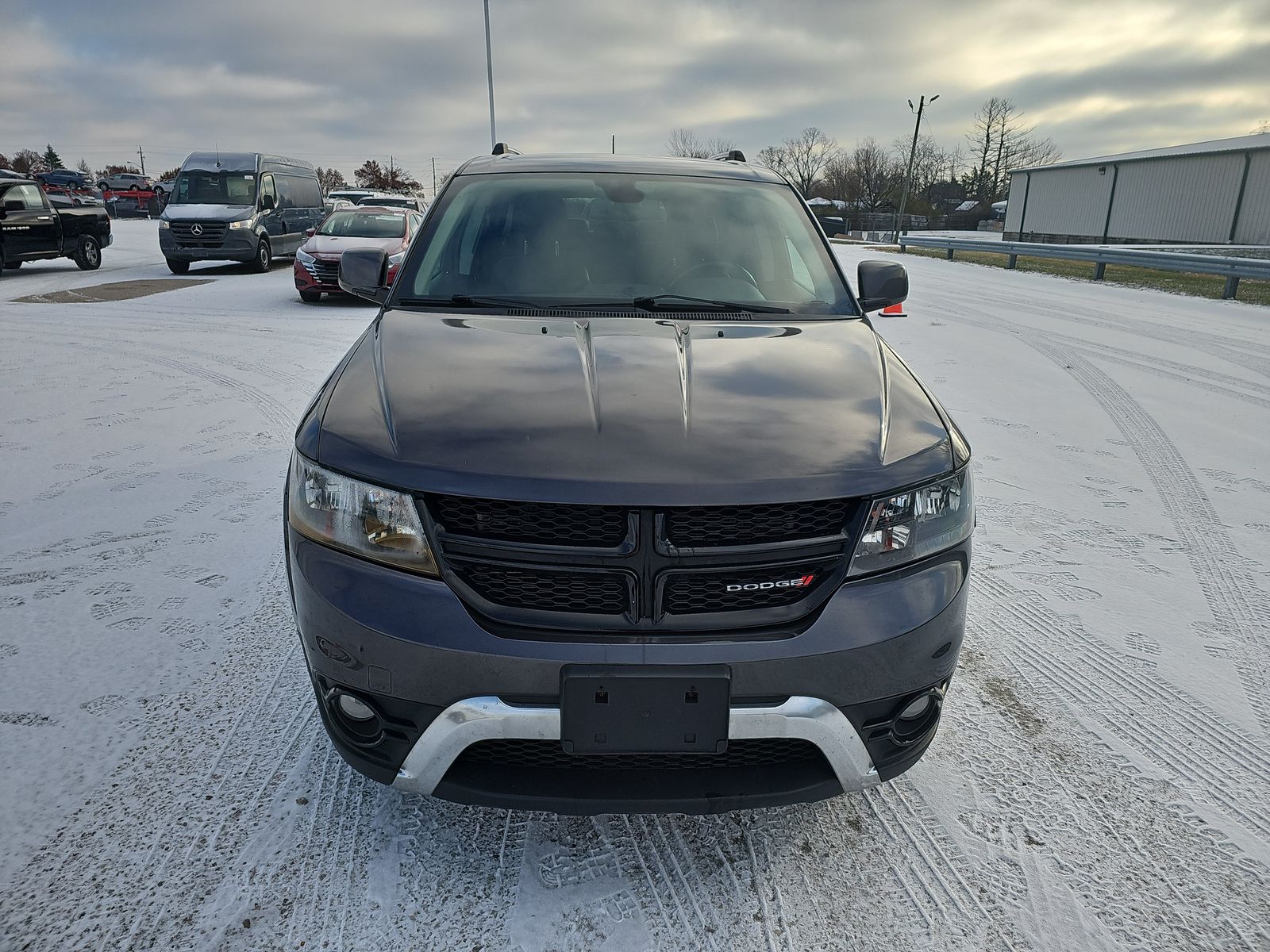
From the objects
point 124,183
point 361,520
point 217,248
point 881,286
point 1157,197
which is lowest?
point 361,520

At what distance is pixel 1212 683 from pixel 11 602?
14.2 ft

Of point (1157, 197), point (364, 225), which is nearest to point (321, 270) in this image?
point (364, 225)

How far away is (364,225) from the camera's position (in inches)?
517

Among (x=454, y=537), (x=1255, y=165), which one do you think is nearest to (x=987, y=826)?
(x=454, y=537)

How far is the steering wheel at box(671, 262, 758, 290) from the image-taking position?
118 inches

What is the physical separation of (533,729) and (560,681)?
117 mm

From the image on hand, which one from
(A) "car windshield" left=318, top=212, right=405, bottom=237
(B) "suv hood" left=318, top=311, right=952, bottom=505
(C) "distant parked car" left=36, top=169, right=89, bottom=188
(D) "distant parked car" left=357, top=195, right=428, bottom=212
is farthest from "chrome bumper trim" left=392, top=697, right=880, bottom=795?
(C) "distant parked car" left=36, top=169, right=89, bottom=188

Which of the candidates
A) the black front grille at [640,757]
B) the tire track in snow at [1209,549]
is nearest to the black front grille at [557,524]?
the black front grille at [640,757]

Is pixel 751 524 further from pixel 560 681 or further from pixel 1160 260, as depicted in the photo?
pixel 1160 260

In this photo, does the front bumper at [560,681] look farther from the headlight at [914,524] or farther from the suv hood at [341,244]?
the suv hood at [341,244]

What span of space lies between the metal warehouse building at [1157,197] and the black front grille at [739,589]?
120 feet

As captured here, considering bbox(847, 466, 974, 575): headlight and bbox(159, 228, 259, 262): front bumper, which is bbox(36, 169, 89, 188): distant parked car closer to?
bbox(159, 228, 259, 262): front bumper

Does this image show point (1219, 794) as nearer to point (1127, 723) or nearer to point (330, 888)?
point (1127, 723)

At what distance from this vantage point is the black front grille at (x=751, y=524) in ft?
5.79
